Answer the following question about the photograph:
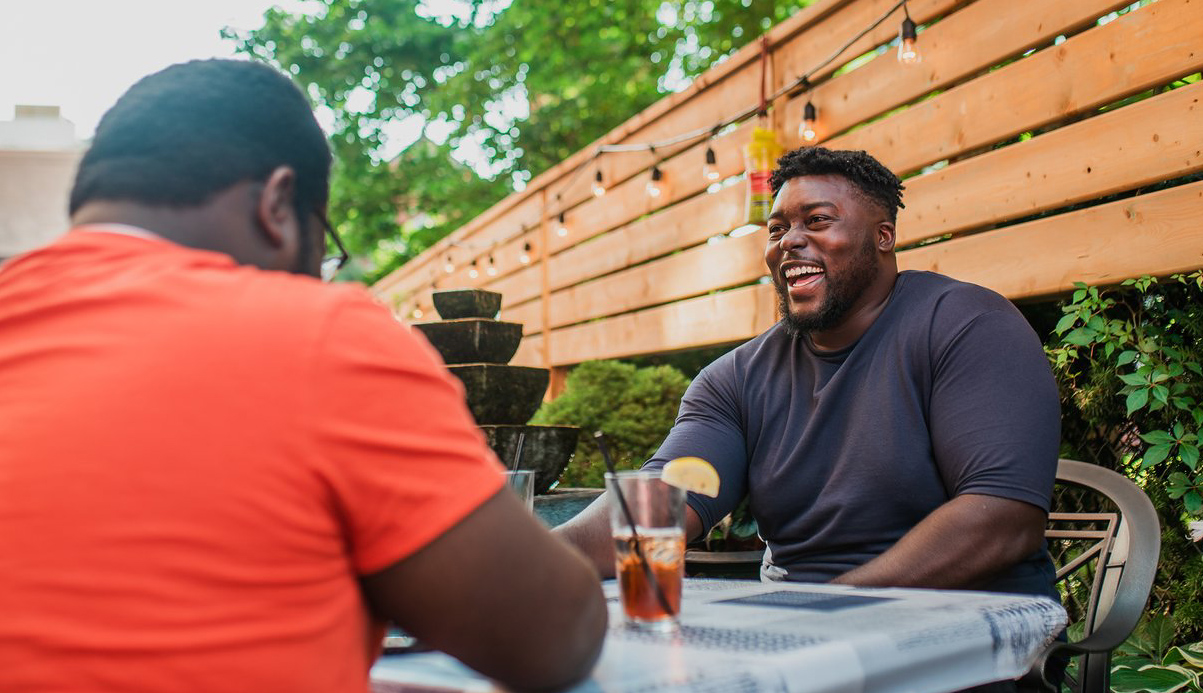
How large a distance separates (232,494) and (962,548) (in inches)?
59.0

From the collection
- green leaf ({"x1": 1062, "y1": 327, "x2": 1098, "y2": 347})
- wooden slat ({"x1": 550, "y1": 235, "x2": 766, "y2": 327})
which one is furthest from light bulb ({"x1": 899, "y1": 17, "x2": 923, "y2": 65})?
wooden slat ({"x1": 550, "y1": 235, "x2": 766, "y2": 327})

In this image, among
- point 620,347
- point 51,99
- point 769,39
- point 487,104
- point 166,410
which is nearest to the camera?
point 166,410

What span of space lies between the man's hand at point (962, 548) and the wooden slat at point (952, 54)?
2.13 m

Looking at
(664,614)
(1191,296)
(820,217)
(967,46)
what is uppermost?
(967,46)

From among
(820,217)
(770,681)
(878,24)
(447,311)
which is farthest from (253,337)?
(447,311)

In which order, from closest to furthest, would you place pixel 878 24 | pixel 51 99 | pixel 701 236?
pixel 878 24 < pixel 701 236 < pixel 51 99

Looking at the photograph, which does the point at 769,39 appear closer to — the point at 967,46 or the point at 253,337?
the point at 967,46

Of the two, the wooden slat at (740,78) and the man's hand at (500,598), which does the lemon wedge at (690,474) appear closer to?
the man's hand at (500,598)

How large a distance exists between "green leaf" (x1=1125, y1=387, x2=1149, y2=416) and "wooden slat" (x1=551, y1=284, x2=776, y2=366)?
2.23 m

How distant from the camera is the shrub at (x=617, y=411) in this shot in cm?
531

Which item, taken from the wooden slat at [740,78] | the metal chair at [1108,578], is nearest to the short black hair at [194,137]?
the metal chair at [1108,578]

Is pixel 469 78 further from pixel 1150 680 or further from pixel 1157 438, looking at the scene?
pixel 1150 680

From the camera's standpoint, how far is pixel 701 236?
581cm

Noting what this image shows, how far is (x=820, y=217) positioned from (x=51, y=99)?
7.39 m
